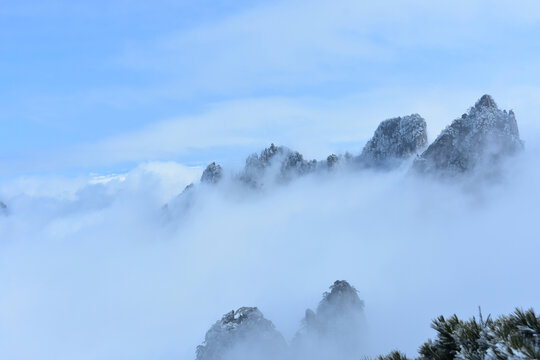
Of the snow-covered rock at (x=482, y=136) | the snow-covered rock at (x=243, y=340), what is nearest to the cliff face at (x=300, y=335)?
the snow-covered rock at (x=243, y=340)

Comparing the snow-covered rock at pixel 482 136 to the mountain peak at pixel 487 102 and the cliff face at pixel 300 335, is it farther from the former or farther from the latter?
the cliff face at pixel 300 335

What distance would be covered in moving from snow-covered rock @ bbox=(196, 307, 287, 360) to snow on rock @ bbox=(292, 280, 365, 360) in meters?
8.59

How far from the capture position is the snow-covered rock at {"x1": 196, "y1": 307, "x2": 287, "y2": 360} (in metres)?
91.6

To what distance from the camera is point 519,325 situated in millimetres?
10062

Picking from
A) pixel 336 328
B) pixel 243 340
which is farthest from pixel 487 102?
pixel 243 340

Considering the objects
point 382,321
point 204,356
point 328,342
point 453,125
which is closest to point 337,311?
point 328,342

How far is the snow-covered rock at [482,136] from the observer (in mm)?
180625

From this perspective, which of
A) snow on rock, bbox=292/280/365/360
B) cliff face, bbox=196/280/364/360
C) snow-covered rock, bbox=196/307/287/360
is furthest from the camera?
snow on rock, bbox=292/280/365/360

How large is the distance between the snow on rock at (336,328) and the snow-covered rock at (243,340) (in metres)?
8.59

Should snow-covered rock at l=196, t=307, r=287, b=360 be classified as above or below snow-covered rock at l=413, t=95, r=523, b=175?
below

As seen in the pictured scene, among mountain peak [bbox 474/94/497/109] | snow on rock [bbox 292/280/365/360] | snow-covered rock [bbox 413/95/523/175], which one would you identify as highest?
mountain peak [bbox 474/94/497/109]

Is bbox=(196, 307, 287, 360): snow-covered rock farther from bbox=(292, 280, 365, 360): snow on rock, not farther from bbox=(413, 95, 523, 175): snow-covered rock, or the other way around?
bbox=(413, 95, 523, 175): snow-covered rock

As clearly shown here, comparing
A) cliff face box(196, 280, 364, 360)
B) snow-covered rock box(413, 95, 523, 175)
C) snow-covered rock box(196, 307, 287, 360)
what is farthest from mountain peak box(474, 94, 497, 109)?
snow-covered rock box(196, 307, 287, 360)

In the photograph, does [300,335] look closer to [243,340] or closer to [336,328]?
[336,328]
